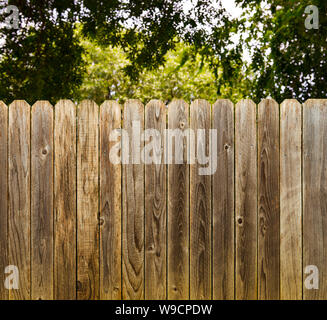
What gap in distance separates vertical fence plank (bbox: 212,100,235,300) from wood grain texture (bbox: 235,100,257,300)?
0.14 ft

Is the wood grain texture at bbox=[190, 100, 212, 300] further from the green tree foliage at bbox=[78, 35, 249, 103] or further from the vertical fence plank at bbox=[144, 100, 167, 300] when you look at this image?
the green tree foliage at bbox=[78, 35, 249, 103]

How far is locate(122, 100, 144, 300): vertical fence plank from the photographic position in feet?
8.25

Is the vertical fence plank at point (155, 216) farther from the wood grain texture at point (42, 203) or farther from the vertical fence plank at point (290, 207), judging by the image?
the vertical fence plank at point (290, 207)

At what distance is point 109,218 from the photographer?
2.51 meters

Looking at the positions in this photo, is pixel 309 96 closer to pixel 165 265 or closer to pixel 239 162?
pixel 239 162

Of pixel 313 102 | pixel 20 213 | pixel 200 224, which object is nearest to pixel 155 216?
pixel 200 224

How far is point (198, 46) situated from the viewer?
454 centimetres

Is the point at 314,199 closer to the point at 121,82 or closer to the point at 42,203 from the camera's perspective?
the point at 42,203

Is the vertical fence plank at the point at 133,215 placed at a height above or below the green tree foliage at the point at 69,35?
below

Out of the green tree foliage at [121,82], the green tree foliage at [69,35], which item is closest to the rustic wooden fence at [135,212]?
the green tree foliage at [69,35]

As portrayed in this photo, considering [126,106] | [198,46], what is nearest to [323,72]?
[198,46]

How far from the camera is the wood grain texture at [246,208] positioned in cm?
253

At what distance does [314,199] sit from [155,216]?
112 centimetres

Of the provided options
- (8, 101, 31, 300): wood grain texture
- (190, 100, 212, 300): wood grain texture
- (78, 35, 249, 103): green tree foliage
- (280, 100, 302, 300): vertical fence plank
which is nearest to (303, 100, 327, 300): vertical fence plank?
(280, 100, 302, 300): vertical fence plank
